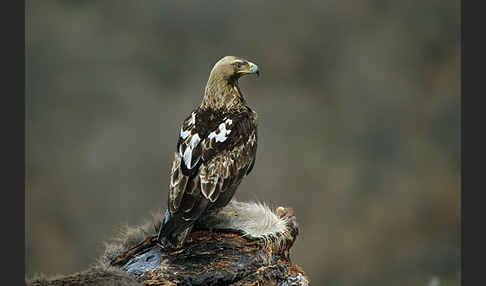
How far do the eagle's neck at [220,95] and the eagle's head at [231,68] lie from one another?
20 millimetres

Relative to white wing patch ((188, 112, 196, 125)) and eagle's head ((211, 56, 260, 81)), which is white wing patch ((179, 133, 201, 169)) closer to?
white wing patch ((188, 112, 196, 125))

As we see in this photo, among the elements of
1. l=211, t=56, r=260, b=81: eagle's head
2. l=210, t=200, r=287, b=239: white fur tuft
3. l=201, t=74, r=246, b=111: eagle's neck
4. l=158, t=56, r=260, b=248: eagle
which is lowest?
l=210, t=200, r=287, b=239: white fur tuft

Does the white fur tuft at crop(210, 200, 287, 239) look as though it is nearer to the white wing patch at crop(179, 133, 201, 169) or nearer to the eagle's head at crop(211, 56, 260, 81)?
the white wing patch at crop(179, 133, 201, 169)

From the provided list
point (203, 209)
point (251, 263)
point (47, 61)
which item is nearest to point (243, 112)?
point (203, 209)

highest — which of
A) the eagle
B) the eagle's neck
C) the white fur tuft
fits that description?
the eagle's neck

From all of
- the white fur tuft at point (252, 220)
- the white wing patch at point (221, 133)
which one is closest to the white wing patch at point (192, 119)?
the white wing patch at point (221, 133)

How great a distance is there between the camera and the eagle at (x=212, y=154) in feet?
8.59

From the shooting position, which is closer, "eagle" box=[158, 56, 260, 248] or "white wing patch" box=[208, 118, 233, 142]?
"eagle" box=[158, 56, 260, 248]

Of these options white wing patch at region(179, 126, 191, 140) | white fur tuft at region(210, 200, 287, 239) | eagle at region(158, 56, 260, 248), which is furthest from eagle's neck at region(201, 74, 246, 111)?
white fur tuft at region(210, 200, 287, 239)

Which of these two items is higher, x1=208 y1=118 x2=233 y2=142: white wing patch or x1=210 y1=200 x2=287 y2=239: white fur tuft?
x1=208 y1=118 x2=233 y2=142: white wing patch

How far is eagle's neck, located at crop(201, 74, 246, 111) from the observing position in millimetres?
2822

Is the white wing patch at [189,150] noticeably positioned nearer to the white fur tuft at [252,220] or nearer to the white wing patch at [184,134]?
the white wing patch at [184,134]

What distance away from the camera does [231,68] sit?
9.23ft

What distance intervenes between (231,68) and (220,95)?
0.14 metres
